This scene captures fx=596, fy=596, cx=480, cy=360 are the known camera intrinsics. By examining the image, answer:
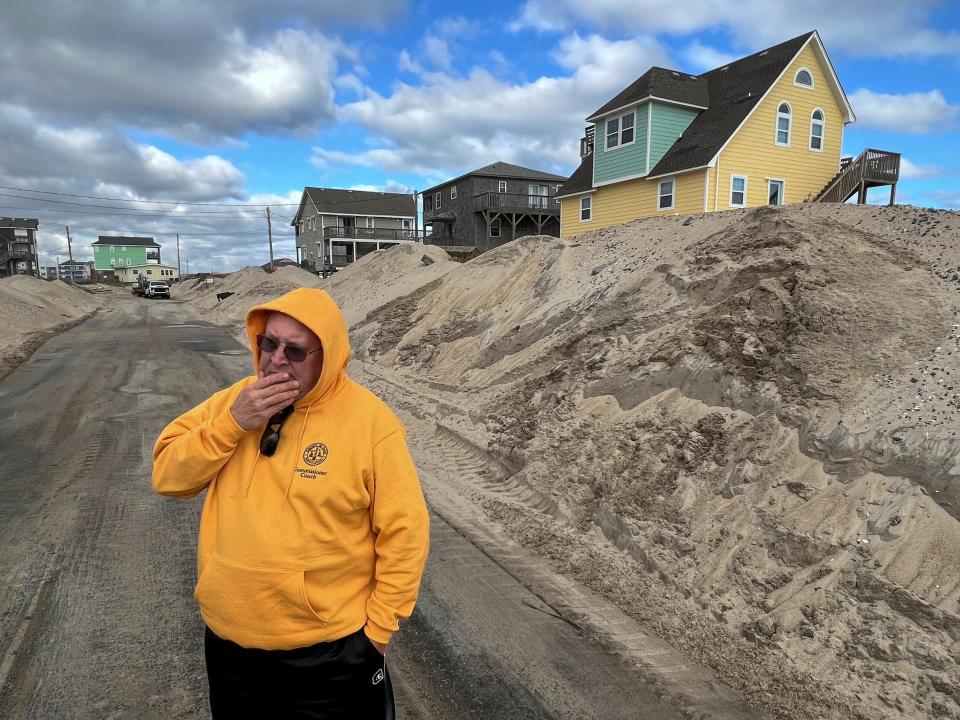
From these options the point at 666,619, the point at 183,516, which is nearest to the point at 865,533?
the point at 666,619

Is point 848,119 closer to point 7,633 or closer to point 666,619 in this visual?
point 666,619

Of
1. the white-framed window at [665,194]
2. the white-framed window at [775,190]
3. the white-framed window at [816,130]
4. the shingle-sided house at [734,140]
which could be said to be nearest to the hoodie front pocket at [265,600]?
the shingle-sided house at [734,140]

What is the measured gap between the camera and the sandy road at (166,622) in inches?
123

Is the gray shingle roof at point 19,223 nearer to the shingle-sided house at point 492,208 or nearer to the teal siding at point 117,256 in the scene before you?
the teal siding at point 117,256

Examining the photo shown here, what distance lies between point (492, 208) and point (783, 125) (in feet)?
60.1

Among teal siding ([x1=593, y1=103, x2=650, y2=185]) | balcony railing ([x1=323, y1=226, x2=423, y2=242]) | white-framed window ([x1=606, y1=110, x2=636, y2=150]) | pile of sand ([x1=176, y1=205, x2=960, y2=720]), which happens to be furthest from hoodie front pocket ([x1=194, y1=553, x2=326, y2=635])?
balcony railing ([x1=323, y1=226, x2=423, y2=242])

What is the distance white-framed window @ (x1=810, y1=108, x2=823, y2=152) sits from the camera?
20188mm

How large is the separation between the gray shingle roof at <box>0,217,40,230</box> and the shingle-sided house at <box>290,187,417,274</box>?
5099 cm

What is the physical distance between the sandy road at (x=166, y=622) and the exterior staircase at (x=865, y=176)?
1895 cm

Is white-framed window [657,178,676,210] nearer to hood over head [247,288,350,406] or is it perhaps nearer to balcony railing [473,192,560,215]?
balcony railing [473,192,560,215]

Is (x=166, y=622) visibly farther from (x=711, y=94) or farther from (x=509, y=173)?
(x=509, y=173)

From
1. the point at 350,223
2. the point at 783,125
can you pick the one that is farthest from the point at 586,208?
the point at 350,223

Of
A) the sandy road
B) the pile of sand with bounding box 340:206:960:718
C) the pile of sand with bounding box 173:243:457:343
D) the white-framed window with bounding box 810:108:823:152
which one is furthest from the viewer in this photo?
the white-framed window with bounding box 810:108:823:152

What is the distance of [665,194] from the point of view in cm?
1988
